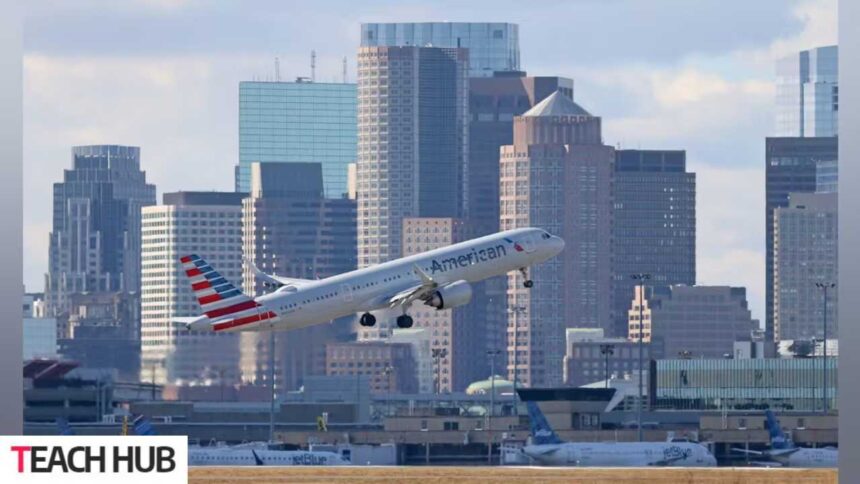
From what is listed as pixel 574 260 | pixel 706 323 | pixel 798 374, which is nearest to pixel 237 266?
pixel 574 260

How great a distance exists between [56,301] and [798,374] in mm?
69190

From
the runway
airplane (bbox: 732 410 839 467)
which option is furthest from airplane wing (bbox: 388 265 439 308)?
the runway

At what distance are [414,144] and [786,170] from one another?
36433 millimetres

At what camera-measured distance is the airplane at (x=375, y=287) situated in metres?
53.0

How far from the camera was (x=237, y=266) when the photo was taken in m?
167

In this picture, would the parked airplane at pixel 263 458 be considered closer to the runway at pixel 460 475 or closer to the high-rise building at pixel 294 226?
the runway at pixel 460 475

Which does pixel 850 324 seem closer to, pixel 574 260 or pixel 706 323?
pixel 706 323

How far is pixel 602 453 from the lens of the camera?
6366cm

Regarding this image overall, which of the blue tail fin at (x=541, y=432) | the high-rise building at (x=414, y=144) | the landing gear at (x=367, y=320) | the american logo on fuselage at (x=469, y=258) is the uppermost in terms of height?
the high-rise building at (x=414, y=144)

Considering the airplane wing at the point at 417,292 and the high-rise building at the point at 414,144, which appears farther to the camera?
the high-rise building at the point at 414,144

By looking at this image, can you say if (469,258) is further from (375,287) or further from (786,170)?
(786,170)

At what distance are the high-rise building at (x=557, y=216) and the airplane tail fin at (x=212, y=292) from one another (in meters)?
102

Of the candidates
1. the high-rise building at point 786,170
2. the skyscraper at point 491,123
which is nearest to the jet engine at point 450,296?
the high-rise building at point 786,170

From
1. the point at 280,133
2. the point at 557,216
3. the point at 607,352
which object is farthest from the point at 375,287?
the point at 280,133
